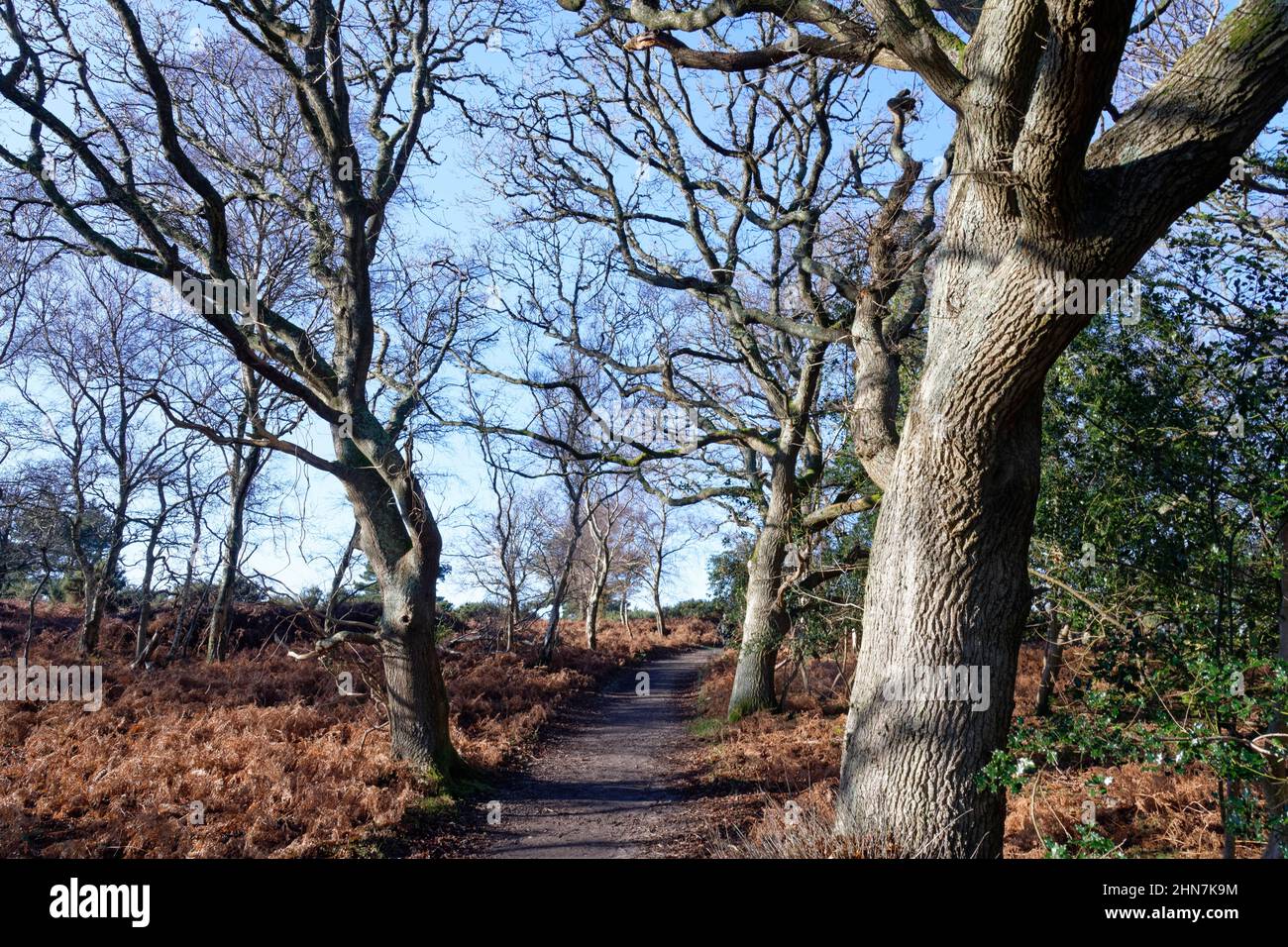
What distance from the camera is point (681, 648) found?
1240 inches

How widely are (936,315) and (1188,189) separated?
1.40 m

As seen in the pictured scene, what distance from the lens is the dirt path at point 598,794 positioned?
7.05 meters

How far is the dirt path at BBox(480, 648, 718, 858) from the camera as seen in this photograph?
23.1ft

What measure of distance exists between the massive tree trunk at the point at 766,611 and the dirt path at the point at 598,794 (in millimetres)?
1413

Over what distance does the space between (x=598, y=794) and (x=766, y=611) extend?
480cm

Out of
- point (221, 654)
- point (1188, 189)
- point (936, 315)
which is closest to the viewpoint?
point (1188, 189)

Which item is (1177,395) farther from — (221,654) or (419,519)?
(221,654)

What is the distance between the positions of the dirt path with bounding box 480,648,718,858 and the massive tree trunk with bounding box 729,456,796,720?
141 cm

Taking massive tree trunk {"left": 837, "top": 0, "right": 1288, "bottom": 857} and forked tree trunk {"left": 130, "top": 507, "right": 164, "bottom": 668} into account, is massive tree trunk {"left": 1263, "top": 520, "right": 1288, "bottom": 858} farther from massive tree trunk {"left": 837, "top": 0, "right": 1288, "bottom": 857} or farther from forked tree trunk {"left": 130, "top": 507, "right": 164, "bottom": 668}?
forked tree trunk {"left": 130, "top": 507, "right": 164, "bottom": 668}

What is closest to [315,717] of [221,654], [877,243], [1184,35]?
A: [221,654]

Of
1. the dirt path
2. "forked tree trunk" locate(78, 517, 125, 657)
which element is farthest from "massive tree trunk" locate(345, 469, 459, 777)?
"forked tree trunk" locate(78, 517, 125, 657)

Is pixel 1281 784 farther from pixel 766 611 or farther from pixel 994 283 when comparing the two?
pixel 766 611

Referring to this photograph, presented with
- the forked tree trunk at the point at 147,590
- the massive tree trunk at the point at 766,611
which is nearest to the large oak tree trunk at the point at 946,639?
the massive tree trunk at the point at 766,611

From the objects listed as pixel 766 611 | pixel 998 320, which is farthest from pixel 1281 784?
pixel 766 611
